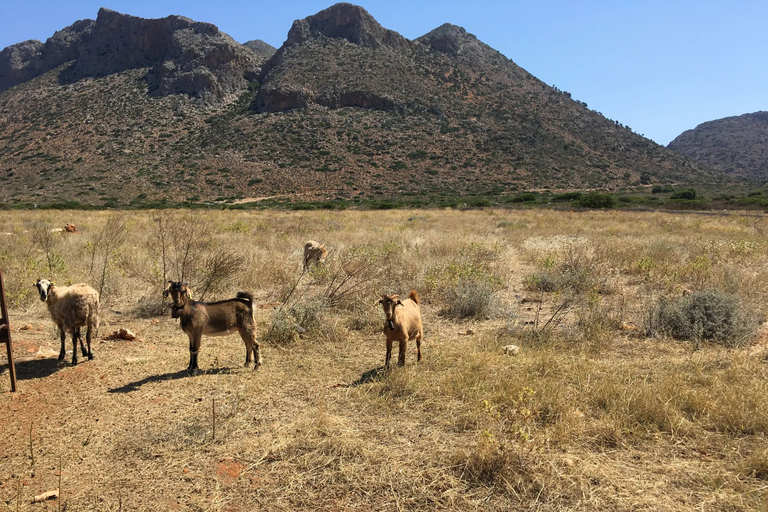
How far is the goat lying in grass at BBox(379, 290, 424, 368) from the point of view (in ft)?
15.8

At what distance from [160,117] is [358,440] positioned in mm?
67711

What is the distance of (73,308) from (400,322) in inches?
160

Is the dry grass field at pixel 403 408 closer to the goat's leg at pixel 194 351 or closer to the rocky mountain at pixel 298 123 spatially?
the goat's leg at pixel 194 351

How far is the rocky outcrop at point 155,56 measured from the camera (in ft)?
218

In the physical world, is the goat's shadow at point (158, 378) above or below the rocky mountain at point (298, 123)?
below

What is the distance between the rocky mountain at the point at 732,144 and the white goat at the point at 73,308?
10610 cm

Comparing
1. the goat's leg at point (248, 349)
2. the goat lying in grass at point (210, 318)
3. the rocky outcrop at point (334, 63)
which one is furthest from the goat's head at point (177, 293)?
the rocky outcrop at point (334, 63)

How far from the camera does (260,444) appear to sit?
376 centimetres

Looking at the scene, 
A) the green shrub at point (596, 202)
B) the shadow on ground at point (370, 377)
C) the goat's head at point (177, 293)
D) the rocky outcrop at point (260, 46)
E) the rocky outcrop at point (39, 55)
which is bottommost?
the shadow on ground at point (370, 377)

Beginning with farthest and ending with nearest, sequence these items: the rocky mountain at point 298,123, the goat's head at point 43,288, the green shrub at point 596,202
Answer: the rocky mountain at point 298,123 → the green shrub at point 596,202 → the goat's head at point 43,288

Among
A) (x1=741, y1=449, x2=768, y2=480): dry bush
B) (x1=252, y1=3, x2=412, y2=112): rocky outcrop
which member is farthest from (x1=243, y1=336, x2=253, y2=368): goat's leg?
(x1=252, y1=3, x2=412, y2=112): rocky outcrop

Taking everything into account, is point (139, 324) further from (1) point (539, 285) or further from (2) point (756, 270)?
(2) point (756, 270)

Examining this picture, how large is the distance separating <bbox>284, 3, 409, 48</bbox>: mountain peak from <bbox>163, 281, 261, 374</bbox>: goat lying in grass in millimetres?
76591

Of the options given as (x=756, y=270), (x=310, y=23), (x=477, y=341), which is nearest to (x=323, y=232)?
(x=477, y=341)
